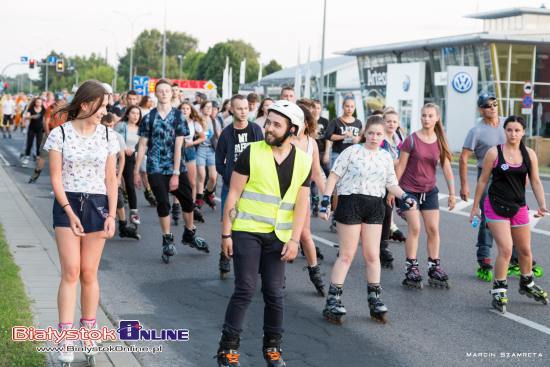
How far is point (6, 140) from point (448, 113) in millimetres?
20462

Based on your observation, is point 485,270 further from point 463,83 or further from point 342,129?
point 463,83

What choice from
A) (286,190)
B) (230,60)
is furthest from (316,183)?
(230,60)

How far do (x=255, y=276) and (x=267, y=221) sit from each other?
35cm

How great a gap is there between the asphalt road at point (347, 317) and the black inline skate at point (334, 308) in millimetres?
72

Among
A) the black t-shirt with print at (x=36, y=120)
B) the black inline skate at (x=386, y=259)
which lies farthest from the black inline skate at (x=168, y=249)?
the black t-shirt with print at (x=36, y=120)

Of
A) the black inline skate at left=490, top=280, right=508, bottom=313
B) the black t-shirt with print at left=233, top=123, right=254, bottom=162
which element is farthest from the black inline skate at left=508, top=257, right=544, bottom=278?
the black t-shirt with print at left=233, top=123, right=254, bottom=162

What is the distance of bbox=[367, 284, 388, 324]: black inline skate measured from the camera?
7637 millimetres

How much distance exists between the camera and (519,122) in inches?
330

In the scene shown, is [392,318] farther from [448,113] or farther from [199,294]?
[448,113]

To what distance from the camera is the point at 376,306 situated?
7.66 meters

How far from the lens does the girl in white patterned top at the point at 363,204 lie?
7.72 m

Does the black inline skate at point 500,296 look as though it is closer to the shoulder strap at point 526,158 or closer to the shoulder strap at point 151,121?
the shoulder strap at point 526,158

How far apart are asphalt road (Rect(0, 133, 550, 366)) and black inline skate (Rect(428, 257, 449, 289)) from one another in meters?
0.10

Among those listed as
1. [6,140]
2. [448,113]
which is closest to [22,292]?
[6,140]
